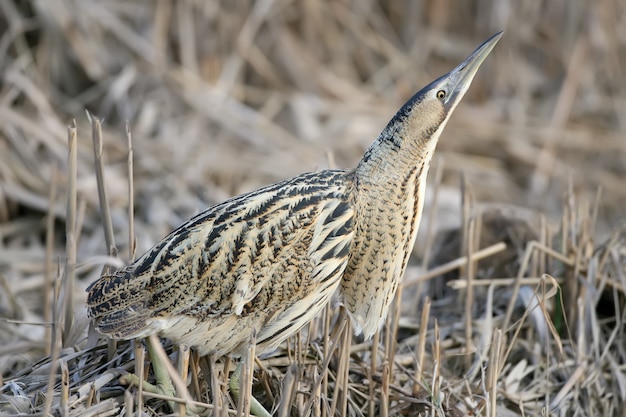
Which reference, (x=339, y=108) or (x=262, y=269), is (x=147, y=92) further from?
(x=262, y=269)

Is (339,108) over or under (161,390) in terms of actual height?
over

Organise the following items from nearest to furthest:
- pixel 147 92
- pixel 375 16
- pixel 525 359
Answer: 1. pixel 525 359
2. pixel 147 92
3. pixel 375 16

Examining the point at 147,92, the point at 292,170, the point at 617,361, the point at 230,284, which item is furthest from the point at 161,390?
the point at 147,92

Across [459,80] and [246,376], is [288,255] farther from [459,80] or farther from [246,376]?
[459,80]

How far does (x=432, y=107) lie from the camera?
236cm

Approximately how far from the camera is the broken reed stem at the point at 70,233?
2.34m

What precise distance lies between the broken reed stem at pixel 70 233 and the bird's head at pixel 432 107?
33.0 inches

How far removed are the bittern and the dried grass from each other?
0.12 m

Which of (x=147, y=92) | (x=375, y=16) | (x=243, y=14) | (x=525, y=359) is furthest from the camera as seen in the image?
(x=375, y=16)

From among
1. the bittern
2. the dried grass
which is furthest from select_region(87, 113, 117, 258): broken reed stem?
the bittern

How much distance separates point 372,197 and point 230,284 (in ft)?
1.41

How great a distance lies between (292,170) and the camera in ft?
15.8

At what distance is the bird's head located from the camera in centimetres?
236

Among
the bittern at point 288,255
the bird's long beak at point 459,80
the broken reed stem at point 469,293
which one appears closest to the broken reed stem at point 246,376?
the bittern at point 288,255
